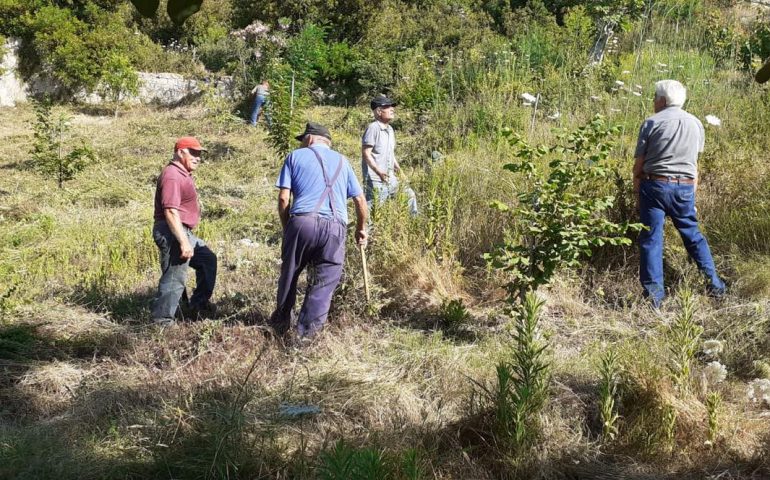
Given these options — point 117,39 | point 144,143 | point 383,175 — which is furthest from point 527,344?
point 117,39

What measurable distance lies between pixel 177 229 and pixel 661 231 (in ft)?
12.1

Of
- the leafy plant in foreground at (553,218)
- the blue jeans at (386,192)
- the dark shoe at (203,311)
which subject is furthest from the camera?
the blue jeans at (386,192)

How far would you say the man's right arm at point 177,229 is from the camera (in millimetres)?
5043

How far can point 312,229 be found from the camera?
15.6 ft

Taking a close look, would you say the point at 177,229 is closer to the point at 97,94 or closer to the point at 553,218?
the point at 553,218

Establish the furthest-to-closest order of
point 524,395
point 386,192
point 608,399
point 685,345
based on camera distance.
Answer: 1. point 386,192
2. point 685,345
3. point 608,399
4. point 524,395

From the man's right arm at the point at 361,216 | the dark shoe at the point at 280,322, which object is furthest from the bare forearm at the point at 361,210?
the dark shoe at the point at 280,322

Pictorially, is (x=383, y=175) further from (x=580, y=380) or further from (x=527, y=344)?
(x=527, y=344)

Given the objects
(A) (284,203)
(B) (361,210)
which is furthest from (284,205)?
(B) (361,210)

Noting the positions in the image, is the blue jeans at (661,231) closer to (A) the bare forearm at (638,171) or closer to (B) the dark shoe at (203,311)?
(A) the bare forearm at (638,171)

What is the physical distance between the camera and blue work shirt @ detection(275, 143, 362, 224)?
4820 millimetres

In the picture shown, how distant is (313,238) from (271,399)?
132 cm

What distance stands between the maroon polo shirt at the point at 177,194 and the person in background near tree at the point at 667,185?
138 inches

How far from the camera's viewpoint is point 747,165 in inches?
242
